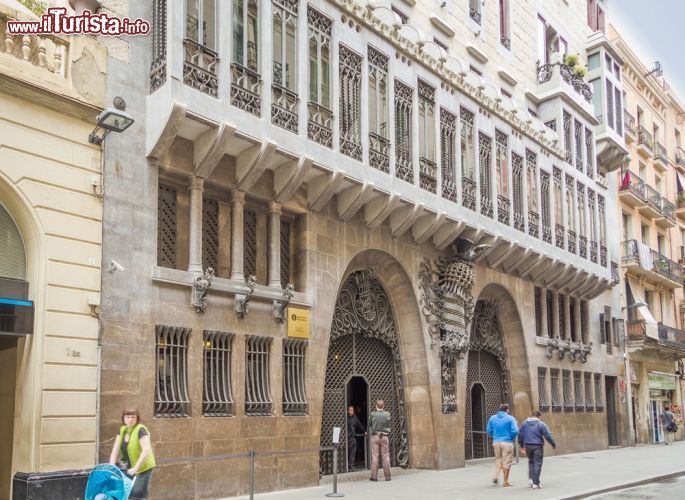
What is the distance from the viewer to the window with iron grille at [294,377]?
15469 mm

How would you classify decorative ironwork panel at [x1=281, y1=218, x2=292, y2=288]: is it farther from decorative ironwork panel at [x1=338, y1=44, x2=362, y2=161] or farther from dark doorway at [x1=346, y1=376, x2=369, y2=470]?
dark doorway at [x1=346, y1=376, x2=369, y2=470]

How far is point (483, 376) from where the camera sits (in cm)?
2369

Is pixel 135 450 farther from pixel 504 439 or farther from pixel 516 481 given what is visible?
pixel 516 481

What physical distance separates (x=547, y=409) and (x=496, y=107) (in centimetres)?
994

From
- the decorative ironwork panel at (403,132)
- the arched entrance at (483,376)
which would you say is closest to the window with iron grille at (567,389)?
the arched entrance at (483,376)

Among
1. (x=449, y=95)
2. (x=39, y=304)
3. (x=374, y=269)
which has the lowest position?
(x=39, y=304)

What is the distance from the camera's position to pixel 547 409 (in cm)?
2553

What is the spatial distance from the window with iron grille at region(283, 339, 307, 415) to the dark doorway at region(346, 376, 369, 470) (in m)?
2.89

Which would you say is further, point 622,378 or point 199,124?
point 622,378

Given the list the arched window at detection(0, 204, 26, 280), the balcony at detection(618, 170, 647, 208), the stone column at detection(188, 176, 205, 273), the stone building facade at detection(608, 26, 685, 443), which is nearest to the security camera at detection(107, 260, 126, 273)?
the arched window at detection(0, 204, 26, 280)

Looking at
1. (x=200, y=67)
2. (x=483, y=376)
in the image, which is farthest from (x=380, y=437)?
(x=200, y=67)

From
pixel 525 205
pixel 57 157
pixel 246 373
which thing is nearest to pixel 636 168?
pixel 525 205

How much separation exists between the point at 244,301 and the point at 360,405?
5943 millimetres

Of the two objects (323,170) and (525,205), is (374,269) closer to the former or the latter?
(323,170)
